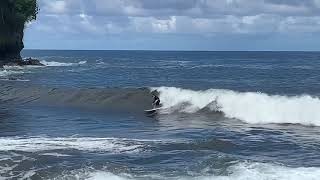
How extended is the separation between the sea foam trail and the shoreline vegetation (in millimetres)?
50165

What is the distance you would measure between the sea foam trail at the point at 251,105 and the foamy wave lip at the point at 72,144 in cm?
1007

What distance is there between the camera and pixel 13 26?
287ft

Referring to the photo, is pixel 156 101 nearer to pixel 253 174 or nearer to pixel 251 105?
pixel 251 105

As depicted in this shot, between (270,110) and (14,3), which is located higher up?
(14,3)

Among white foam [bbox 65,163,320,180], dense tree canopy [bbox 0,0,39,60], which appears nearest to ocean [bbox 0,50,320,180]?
white foam [bbox 65,163,320,180]

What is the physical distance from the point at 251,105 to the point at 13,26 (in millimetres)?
64503

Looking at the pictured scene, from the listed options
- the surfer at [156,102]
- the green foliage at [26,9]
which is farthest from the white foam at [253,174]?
the green foliage at [26,9]

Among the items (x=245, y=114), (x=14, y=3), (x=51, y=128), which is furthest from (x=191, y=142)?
(x=14, y=3)

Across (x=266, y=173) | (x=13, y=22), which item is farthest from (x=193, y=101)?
(x=13, y=22)

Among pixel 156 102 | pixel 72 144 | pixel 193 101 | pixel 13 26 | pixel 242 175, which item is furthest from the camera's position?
pixel 13 26

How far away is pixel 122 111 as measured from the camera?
31516 mm

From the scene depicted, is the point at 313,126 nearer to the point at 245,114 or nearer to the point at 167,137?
the point at 245,114

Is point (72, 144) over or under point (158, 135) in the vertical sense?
over

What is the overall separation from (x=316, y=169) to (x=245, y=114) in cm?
1438
